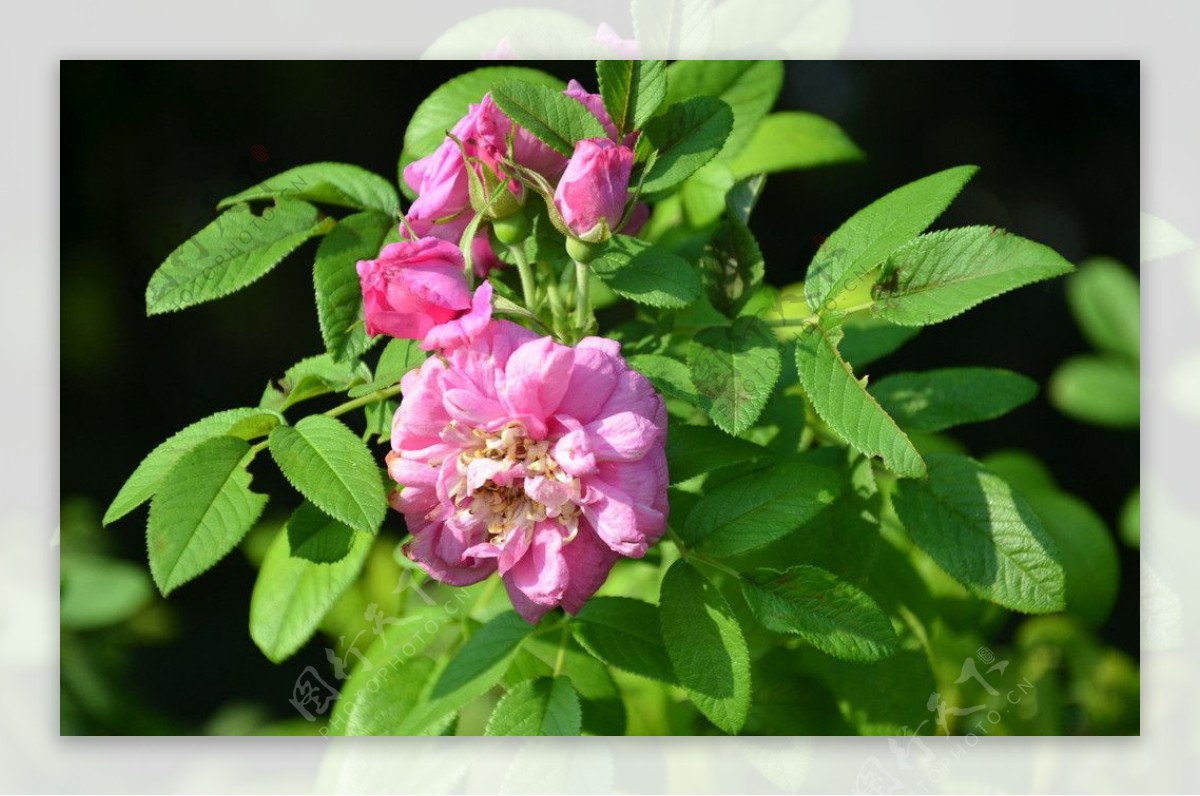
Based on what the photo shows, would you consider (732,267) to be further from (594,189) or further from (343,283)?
(343,283)

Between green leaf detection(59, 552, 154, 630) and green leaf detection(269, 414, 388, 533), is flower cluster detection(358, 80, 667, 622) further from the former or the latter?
green leaf detection(59, 552, 154, 630)

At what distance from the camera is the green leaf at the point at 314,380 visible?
3.18 ft

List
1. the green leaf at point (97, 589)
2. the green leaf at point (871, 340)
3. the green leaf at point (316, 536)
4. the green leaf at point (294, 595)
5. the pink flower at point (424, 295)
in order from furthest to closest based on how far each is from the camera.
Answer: the green leaf at point (97, 589) → the green leaf at point (871, 340) → the green leaf at point (294, 595) → the green leaf at point (316, 536) → the pink flower at point (424, 295)

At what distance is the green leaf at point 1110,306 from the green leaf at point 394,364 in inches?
27.7

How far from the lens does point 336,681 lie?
1.25 metres

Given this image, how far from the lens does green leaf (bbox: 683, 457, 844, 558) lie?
0.91 m

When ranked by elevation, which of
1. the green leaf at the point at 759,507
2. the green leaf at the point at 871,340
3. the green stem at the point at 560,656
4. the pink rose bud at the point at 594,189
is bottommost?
the green stem at the point at 560,656

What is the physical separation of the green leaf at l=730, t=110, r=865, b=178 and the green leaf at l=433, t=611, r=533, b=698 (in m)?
0.47

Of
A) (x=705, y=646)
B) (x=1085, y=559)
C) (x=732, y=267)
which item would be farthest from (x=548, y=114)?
(x=1085, y=559)

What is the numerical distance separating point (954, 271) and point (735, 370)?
18 cm

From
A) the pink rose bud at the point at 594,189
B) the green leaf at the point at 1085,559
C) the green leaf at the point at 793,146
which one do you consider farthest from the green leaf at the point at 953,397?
the pink rose bud at the point at 594,189

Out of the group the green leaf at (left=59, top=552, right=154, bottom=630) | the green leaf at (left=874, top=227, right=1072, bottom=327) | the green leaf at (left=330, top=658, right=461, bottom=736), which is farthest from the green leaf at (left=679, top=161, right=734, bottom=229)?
the green leaf at (left=59, top=552, right=154, bottom=630)

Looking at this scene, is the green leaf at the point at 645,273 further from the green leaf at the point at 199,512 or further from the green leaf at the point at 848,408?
the green leaf at the point at 199,512

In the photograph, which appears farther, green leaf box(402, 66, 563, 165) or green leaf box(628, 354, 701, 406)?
green leaf box(402, 66, 563, 165)
